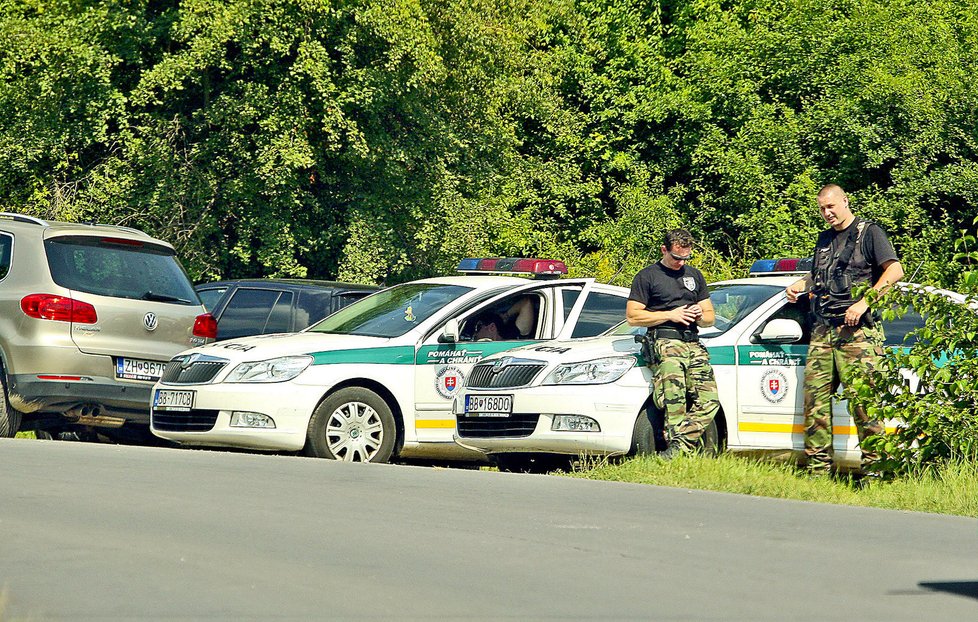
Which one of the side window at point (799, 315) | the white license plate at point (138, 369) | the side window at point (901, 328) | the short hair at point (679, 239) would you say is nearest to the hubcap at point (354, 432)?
the white license plate at point (138, 369)

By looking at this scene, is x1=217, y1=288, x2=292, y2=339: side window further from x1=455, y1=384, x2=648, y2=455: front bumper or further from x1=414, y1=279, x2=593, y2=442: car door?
x1=455, y1=384, x2=648, y2=455: front bumper

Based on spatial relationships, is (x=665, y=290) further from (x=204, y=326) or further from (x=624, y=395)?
(x=204, y=326)

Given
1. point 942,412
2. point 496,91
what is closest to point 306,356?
point 942,412

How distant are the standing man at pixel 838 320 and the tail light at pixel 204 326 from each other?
495 cm

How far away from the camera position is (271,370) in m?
10.8

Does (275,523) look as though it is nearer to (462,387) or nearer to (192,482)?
(192,482)

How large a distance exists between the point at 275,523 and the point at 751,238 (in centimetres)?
2331

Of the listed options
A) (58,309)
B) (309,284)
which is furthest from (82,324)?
(309,284)

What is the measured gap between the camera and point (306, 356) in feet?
35.4

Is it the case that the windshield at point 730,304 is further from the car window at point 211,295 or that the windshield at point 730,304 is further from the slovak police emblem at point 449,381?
the car window at point 211,295

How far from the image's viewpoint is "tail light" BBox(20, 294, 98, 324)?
11.1m

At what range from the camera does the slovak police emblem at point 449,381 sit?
1109cm

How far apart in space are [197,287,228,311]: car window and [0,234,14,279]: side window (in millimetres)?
3576

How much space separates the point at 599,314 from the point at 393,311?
5.46 ft
